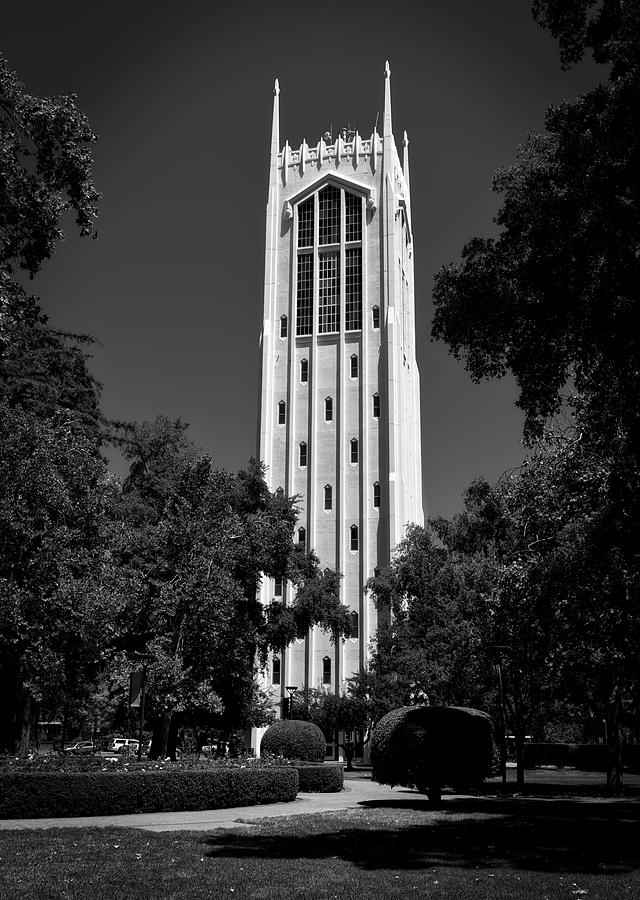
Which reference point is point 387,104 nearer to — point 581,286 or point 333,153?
point 333,153

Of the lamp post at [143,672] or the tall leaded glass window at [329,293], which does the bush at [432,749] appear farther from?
the tall leaded glass window at [329,293]

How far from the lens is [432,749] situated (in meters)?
19.9

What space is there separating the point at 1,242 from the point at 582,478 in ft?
40.8

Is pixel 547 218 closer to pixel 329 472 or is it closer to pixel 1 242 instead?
pixel 1 242

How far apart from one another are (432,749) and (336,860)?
9.82 metres

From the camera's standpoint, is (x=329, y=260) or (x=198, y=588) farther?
(x=329, y=260)

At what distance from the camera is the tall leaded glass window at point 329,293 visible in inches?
2687

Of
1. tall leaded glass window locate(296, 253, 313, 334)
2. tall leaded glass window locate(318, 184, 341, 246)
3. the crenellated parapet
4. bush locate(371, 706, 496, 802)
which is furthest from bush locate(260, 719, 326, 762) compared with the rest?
the crenellated parapet

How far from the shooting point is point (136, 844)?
460 inches

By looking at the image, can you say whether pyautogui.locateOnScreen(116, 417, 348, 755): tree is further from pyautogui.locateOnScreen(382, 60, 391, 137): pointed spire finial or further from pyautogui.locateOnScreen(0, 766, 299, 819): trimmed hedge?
pyautogui.locateOnScreen(382, 60, 391, 137): pointed spire finial

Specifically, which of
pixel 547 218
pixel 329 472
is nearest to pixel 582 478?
pixel 547 218

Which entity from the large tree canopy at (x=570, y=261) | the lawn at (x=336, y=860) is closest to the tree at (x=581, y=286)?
the large tree canopy at (x=570, y=261)

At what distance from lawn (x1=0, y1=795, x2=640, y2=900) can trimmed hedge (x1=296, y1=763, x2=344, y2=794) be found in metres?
10.3

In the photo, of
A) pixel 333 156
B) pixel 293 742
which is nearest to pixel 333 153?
pixel 333 156
